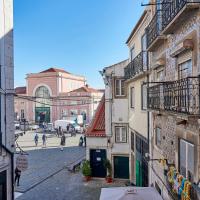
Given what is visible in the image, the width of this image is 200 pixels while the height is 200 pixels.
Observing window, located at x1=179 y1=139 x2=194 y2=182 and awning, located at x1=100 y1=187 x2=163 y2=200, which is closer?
window, located at x1=179 y1=139 x2=194 y2=182

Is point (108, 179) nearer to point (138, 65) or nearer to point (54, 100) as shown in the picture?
point (138, 65)

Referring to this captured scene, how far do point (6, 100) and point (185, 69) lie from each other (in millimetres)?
6337

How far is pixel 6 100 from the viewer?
9.80 metres

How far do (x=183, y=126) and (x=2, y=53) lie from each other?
6647 millimetres

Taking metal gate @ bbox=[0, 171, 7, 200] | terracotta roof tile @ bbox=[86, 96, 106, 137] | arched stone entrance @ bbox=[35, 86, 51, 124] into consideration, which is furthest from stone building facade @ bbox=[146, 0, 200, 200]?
arched stone entrance @ bbox=[35, 86, 51, 124]

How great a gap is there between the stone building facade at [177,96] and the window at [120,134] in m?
7.44

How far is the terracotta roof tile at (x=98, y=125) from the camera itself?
1889cm

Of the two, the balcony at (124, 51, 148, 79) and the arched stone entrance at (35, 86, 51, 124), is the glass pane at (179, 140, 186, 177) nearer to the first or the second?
the balcony at (124, 51, 148, 79)

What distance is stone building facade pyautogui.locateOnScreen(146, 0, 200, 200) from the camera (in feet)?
19.8

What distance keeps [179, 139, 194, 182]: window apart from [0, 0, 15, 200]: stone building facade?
6.07 m

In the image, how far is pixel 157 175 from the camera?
10.4 metres

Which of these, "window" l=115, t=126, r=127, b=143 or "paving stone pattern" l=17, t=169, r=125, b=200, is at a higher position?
"window" l=115, t=126, r=127, b=143

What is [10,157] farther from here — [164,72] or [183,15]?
[183,15]

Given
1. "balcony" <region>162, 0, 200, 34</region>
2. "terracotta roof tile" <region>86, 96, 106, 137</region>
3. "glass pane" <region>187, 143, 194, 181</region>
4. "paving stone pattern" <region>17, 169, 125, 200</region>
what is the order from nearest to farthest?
"balcony" <region>162, 0, 200, 34</region>
"glass pane" <region>187, 143, 194, 181</region>
"paving stone pattern" <region>17, 169, 125, 200</region>
"terracotta roof tile" <region>86, 96, 106, 137</region>
